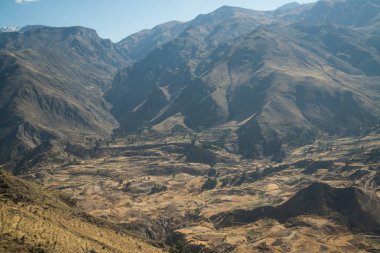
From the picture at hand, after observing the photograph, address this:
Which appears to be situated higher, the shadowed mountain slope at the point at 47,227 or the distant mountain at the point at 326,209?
the shadowed mountain slope at the point at 47,227

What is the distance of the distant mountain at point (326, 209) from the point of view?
128375 millimetres

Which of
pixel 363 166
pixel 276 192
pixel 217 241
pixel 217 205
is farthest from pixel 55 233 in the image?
pixel 363 166

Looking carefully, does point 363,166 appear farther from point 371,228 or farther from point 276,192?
point 371,228

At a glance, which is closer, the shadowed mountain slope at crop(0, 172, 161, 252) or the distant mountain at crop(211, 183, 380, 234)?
the shadowed mountain slope at crop(0, 172, 161, 252)

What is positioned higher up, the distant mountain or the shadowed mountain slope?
the shadowed mountain slope

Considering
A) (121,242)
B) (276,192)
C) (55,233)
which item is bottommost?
(276,192)

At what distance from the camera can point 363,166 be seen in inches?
7840

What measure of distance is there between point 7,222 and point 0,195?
49.2 feet

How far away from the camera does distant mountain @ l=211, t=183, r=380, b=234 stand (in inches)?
5054

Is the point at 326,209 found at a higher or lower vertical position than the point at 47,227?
lower

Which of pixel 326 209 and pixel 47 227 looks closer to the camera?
pixel 47 227

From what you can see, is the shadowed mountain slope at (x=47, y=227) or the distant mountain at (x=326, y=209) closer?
the shadowed mountain slope at (x=47, y=227)

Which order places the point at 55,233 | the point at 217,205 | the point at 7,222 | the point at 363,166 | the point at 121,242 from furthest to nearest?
the point at 363,166
the point at 217,205
the point at 121,242
the point at 55,233
the point at 7,222

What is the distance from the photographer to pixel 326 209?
138125 millimetres
